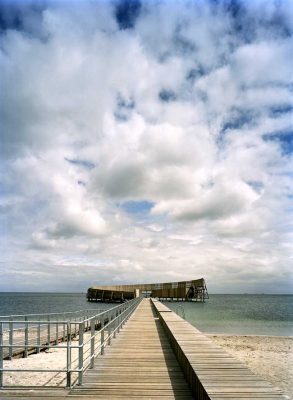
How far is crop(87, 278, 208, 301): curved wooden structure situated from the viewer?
72188 mm

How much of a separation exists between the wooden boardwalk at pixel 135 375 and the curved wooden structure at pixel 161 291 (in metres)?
61.1

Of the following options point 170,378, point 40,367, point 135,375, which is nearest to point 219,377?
point 170,378

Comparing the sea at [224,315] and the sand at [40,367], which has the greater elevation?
the sand at [40,367]

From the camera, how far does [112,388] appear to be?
19.4 ft

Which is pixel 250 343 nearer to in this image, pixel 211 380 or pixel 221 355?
pixel 221 355

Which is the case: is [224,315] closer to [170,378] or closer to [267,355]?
[267,355]

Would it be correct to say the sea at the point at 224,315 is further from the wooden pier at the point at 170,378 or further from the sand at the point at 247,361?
the wooden pier at the point at 170,378

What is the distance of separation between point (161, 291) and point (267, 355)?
201 ft

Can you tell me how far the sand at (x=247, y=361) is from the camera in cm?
980

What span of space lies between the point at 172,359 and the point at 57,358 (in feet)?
21.0

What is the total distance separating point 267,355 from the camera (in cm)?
1695

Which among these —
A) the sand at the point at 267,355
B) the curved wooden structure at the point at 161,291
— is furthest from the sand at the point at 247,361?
the curved wooden structure at the point at 161,291

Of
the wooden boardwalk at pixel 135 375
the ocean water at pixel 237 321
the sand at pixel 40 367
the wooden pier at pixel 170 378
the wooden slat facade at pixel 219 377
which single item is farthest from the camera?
the ocean water at pixel 237 321

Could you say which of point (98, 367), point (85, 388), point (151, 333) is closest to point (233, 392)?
point (85, 388)
